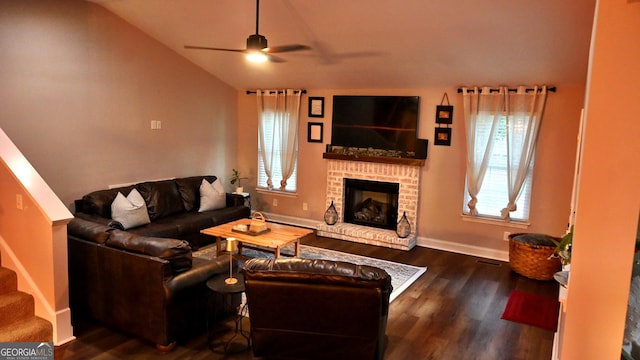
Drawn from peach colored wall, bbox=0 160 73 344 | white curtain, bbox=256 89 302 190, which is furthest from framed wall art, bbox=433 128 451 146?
peach colored wall, bbox=0 160 73 344

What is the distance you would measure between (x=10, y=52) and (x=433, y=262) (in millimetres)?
5438

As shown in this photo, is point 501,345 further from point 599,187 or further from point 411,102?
point 411,102

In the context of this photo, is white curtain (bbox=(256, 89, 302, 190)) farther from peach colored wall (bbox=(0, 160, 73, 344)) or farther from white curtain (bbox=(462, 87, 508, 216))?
peach colored wall (bbox=(0, 160, 73, 344))

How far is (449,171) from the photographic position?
5.96m

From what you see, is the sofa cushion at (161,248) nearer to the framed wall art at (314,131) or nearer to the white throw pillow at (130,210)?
the white throw pillow at (130,210)

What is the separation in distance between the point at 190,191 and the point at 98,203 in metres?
1.41

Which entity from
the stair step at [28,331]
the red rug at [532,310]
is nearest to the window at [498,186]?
the red rug at [532,310]

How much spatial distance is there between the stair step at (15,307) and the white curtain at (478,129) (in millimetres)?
5004

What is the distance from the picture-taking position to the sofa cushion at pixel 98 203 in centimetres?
509

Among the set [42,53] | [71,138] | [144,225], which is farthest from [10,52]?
[144,225]

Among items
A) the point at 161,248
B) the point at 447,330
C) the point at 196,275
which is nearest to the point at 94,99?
the point at 161,248

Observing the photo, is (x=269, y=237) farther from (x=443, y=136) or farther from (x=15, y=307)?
(x=443, y=136)

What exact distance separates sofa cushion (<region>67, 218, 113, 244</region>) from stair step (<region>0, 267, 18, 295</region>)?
54cm

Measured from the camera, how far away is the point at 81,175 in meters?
5.35
